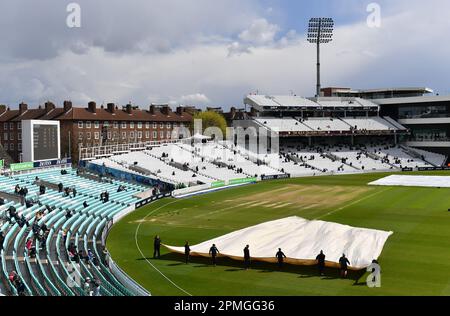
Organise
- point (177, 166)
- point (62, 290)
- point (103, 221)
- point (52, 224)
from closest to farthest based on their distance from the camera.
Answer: point (62, 290) < point (52, 224) < point (103, 221) < point (177, 166)

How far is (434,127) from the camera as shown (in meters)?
98.6

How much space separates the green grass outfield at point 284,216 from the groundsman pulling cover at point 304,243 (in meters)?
0.62

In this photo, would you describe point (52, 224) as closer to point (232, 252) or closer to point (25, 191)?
point (25, 191)

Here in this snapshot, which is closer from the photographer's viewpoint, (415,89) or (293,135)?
(293,135)

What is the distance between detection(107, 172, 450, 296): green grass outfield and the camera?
20.4 meters

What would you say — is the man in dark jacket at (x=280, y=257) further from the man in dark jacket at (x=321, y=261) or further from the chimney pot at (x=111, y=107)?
the chimney pot at (x=111, y=107)

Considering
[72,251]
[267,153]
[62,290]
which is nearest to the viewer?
[62,290]

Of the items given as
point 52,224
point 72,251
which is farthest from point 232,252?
point 52,224

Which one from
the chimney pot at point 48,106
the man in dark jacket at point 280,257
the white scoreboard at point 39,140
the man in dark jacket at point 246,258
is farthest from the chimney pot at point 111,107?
the man in dark jacket at point 280,257

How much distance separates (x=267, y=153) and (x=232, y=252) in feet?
215

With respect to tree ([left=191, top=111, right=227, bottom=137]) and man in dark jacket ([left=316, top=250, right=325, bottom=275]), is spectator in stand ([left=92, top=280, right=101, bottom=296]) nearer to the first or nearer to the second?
man in dark jacket ([left=316, top=250, right=325, bottom=275])

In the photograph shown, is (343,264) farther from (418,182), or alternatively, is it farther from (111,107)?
(111,107)

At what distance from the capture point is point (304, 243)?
78.5 ft

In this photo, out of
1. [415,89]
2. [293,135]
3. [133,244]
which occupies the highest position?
[415,89]
